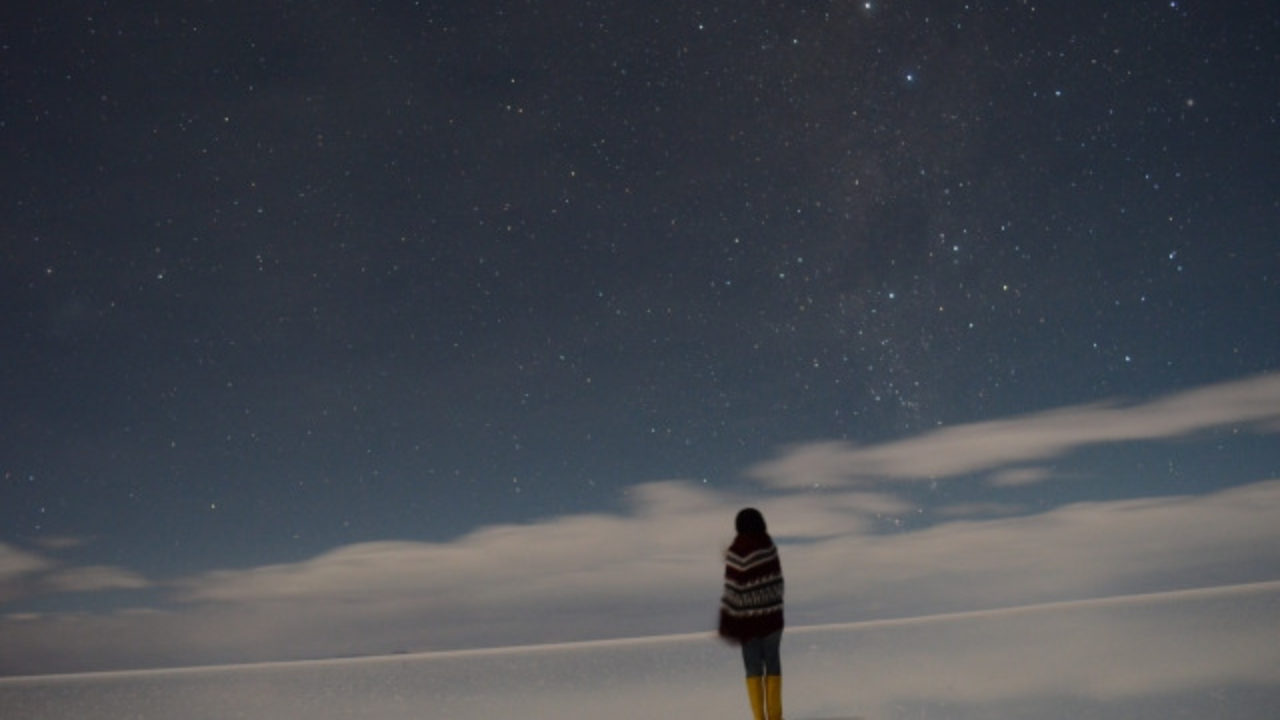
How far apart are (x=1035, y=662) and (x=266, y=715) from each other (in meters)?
12.8

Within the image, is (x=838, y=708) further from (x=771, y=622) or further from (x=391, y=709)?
(x=391, y=709)

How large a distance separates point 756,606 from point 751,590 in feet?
0.46

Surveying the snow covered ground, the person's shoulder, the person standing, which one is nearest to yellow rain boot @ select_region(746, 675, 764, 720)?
the person standing

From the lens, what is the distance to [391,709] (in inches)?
641

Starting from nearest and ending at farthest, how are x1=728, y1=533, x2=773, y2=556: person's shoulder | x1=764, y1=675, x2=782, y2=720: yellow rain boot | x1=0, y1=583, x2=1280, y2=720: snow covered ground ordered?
x1=764, y1=675, x2=782, y2=720: yellow rain boot < x1=728, y1=533, x2=773, y2=556: person's shoulder < x1=0, y1=583, x2=1280, y2=720: snow covered ground

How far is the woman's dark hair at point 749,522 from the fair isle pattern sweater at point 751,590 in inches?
1.4

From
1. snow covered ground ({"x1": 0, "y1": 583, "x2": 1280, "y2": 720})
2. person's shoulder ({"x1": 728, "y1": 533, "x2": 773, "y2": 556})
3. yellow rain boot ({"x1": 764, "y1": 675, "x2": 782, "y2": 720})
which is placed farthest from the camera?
snow covered ground ({"x1": 0, "y1": 583, "x2": 1280, "y2": 720})

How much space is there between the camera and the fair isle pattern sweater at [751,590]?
839 centimetres

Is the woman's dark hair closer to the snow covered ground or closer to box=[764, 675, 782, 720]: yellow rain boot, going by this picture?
box=[764, 675, 782, 720]: yellow rain boot

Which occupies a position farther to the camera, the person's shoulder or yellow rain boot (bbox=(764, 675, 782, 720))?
the person's shoulder

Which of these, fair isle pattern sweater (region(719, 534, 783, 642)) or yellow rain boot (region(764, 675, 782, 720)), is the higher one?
fair isle pattern sweater (region(719, 534, 783, 642))

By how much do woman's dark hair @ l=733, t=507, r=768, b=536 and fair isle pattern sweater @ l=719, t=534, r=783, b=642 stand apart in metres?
0.03

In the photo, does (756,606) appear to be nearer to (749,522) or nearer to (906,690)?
(749,522)

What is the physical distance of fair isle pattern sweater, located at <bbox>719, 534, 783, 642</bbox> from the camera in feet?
Answer: 27.5
